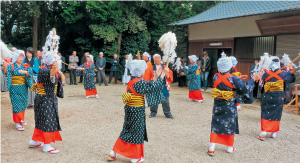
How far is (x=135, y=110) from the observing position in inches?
155

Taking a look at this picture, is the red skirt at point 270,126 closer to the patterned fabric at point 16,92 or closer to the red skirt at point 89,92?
the patterned fabric at point 16,92

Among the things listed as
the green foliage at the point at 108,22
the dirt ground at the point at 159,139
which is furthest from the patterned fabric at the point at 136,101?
the green foliage at the point at 108,22

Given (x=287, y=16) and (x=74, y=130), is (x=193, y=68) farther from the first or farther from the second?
(x=74, y=130)

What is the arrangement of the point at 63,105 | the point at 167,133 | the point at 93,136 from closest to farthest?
the point at 93,136 < the point at 167,133 < the point at 63,105

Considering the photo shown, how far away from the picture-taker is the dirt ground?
4.29 meters

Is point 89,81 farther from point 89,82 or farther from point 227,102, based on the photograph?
point 227,102

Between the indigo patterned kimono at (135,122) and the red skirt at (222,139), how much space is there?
138 centimetres

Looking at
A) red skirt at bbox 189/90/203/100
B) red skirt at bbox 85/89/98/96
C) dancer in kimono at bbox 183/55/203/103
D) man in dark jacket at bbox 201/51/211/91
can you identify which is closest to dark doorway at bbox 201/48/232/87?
man in dark jacket at bbox 201/51/211/91

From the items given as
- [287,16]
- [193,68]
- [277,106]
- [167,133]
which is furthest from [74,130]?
[287,16]

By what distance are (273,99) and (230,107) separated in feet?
5.74

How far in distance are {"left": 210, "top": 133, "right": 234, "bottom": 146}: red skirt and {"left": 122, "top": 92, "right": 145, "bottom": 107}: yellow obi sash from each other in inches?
60.0

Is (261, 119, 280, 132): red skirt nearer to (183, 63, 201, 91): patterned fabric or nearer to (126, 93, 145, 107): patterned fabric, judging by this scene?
(126, 93, 145, 107): patterned fabric

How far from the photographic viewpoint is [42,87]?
4391 millimetres

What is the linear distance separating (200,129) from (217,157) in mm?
1727
